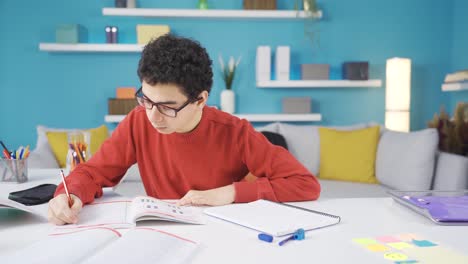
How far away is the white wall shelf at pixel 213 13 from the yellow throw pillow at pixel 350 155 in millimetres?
1276

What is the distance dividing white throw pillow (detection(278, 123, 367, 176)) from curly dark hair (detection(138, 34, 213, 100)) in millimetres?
2267

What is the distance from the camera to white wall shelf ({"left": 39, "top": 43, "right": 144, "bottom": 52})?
3.87 metres

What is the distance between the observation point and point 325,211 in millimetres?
1141

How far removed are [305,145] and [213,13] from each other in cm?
148

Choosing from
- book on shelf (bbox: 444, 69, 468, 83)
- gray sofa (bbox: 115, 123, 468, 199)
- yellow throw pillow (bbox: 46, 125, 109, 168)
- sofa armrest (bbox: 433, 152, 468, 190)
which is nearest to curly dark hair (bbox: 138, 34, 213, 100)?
gray sofa (bbox: 115, 123, 468, 199)

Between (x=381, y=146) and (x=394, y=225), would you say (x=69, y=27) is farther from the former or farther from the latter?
(x=394, y=225)

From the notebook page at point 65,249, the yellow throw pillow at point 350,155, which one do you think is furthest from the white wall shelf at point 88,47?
the notebook page at point 65,249

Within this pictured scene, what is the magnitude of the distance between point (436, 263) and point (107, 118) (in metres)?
3.49

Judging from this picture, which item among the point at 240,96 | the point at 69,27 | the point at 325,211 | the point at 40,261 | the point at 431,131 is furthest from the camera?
the point at 240,96

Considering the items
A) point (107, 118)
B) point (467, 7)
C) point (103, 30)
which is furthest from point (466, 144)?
point (103, 30)

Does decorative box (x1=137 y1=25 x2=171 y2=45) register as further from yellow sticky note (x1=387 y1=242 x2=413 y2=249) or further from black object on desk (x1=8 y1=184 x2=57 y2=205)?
yellow sticky note (x1=387 y1=242 x2=413 y2=249)

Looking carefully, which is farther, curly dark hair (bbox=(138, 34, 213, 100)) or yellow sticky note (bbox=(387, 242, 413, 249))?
curly dark hair (bbox=(138, 34, 213, 100))

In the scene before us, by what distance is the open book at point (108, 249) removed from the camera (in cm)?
70

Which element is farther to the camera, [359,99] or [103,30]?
[359,99]
